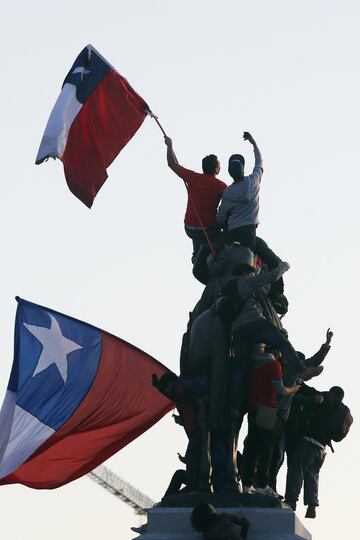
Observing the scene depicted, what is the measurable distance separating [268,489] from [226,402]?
5.84ft

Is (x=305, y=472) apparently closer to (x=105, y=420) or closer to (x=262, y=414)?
(x=262, y=414)

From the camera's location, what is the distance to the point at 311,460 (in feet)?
168

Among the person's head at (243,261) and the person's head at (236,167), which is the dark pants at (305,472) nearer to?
the person's head at (243,261)

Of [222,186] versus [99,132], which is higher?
[99,132]

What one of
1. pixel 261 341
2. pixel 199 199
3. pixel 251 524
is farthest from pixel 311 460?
pixel 199 199

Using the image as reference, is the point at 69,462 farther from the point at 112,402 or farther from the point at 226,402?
the point at 226,402

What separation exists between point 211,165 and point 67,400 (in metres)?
5.96

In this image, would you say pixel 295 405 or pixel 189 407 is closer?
pixel 189 407

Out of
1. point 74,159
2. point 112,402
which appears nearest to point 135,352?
point 112,402

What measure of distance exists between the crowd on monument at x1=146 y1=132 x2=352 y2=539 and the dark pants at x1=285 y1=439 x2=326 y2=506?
2 centimetres

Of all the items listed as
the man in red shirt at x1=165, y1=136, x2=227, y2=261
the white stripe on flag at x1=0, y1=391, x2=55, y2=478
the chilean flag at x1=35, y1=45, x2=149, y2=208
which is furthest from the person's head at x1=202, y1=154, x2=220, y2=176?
the white stripe on flag at x1=0, y1=391, x2=55, y2=478

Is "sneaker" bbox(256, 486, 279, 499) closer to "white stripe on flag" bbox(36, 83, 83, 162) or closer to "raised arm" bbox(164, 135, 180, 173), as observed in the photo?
"raised arm" bbox(164, 135, 180, 173)

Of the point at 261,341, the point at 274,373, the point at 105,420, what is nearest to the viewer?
the point at 274,373

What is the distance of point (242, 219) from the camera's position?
170 feet
